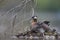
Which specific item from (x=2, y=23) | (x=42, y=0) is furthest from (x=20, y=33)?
(x=42, y=0)

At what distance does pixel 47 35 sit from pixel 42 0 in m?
2.28

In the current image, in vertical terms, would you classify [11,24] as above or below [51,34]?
above

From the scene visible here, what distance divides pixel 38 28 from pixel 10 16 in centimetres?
50

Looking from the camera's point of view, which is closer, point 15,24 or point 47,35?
point 47,35

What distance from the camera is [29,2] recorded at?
265 centimetres

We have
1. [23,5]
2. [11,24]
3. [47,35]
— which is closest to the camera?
[47,35]

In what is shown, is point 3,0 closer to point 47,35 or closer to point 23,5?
point 23,5

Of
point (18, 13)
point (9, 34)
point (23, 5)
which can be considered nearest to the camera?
point (9, 34)

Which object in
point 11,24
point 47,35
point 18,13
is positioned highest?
point 18,13

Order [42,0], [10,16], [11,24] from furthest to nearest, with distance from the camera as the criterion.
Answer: [42,0], [10,16], [11,24]

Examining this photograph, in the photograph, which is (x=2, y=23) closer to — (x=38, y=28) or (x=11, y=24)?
(x=11, y=24)

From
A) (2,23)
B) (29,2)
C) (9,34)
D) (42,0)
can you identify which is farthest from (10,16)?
(42,0)

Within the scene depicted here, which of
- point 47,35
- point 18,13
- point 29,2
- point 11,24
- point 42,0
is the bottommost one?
point 47,35

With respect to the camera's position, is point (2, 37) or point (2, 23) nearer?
point (2, 37)
